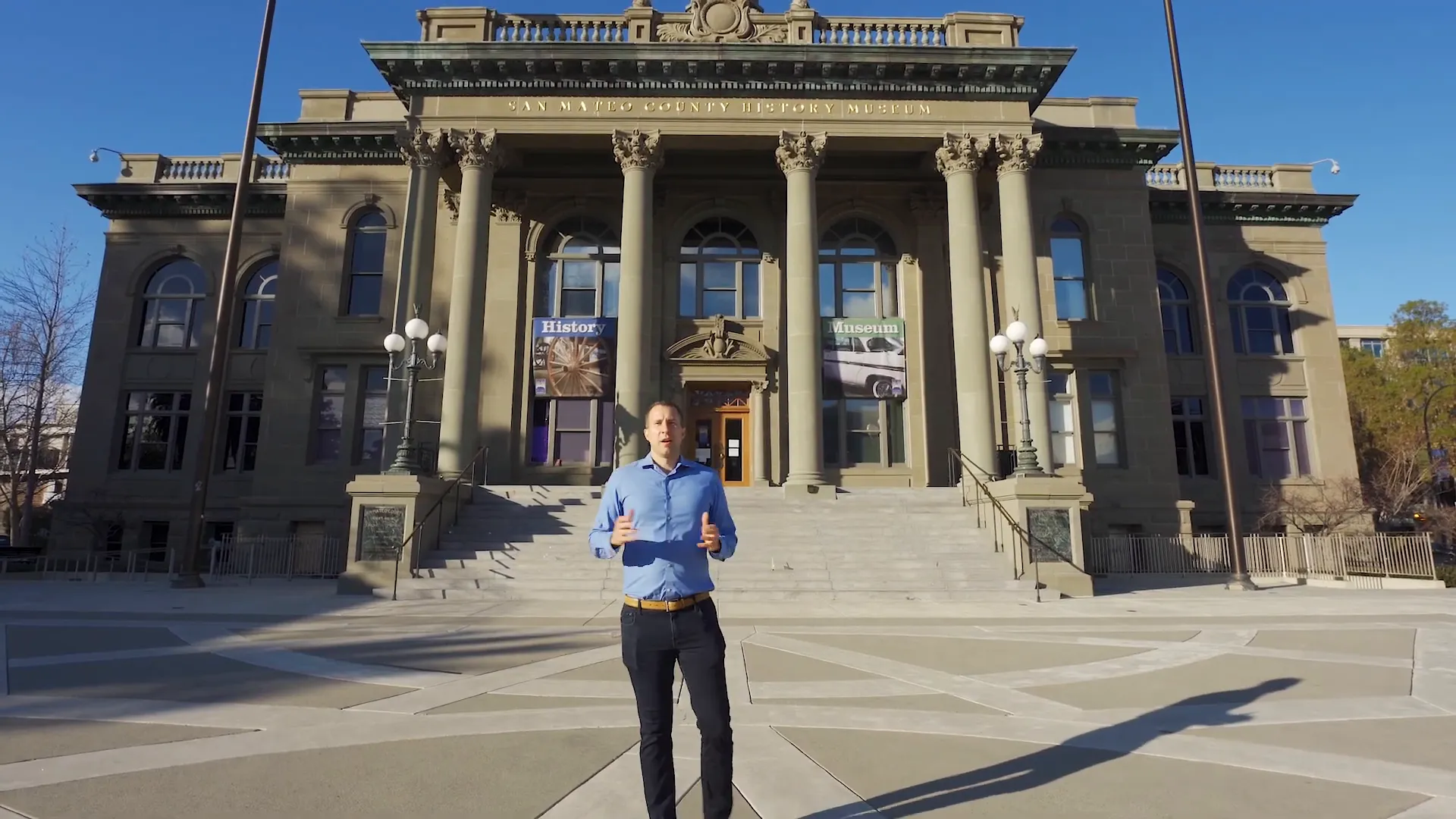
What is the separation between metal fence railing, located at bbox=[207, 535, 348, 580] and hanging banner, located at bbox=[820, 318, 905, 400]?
14486mm

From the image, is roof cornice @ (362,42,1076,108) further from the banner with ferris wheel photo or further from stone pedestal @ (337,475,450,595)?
stone pedestal @ (337,475,450,595)

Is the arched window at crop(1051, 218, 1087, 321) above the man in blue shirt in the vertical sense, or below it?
above

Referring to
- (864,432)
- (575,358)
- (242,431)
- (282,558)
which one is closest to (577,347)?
(575,358)

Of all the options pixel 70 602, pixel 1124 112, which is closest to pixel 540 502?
pixel 70 602

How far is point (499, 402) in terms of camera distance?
2352 centimetres

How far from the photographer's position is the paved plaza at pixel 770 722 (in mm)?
3674

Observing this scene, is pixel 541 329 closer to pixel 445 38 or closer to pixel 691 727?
pixel 445 38

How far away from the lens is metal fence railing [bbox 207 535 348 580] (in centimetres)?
1912

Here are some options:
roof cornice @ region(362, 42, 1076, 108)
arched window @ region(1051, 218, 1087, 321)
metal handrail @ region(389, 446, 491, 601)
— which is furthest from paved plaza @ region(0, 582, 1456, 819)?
roof cornice @ region(362, 42, 1076, 108)

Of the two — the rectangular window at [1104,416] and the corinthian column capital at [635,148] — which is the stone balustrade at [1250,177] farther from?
the corinthian column capital at [635,148]

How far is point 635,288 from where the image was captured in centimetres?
2023

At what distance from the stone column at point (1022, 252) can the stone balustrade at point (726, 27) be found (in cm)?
348

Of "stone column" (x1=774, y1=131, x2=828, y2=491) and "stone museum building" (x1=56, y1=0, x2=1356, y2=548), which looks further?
"stone museum building" (x1=56, y1=0, x2=1356, y2=548)

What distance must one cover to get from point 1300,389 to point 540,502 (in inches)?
1025
